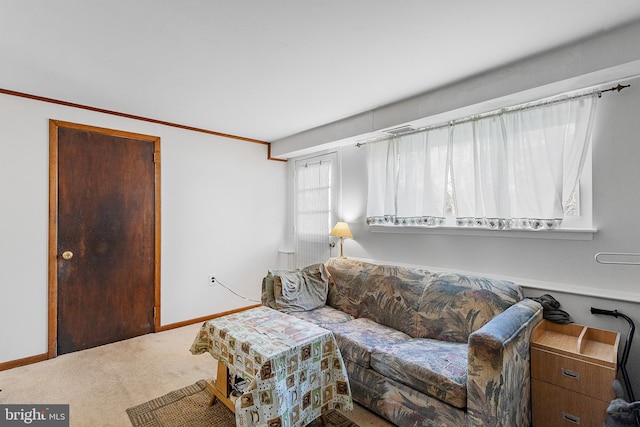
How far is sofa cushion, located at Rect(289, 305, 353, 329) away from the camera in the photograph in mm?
2758

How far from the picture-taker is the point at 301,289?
313 centimetres

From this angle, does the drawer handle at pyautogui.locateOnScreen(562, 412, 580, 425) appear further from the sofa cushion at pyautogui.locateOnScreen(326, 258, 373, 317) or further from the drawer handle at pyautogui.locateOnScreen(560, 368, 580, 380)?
the sofa cushion at pyautogui.locateOnScreen(326, 258, 373, 317)

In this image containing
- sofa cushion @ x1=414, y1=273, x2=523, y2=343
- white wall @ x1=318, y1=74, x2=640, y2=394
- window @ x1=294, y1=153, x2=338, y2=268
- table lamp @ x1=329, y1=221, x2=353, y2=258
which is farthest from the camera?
window @ x1=294, y1=153, x2=338, y2=268

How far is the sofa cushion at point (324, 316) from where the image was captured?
109 inches

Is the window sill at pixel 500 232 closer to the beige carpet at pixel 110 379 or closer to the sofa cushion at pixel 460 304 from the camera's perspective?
the sofa cushion at pixel 460 304

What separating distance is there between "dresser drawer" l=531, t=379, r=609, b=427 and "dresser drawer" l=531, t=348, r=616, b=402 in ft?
0.12

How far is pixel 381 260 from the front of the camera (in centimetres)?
349

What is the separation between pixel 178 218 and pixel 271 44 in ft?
8.38

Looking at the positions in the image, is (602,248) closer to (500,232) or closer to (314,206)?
(500,232)

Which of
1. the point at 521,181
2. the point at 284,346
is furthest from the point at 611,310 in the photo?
the point at 284,346

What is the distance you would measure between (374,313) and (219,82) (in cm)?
240

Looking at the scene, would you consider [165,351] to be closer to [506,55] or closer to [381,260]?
[381,260]

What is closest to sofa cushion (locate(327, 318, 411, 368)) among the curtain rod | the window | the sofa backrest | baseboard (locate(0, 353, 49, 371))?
the sofa backrest

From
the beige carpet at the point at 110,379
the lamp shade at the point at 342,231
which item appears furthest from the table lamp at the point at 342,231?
the beige carpet at the point at 110,379
